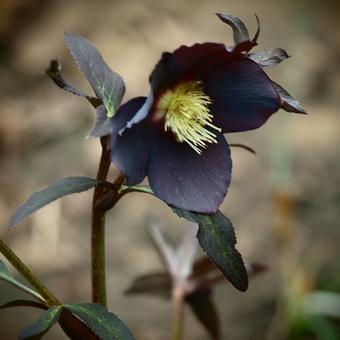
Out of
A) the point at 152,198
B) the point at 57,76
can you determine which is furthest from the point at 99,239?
the point at 152,198

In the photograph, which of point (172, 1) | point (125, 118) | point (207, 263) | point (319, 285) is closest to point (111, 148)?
point (125, 118)

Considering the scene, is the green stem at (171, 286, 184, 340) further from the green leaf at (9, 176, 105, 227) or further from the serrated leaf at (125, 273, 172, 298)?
the green leaf at (9, 176, 105, 227)

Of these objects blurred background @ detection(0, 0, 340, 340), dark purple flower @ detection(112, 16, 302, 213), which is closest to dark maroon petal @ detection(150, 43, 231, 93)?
dark purple flower @ detection(112, 16, 302, 213)

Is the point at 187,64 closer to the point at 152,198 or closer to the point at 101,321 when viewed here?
the point at 101,321

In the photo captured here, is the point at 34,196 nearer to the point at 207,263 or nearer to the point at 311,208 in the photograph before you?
the point at 207,263

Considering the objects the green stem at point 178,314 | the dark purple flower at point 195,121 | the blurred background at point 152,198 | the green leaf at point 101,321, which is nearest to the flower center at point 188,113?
the dark purple flower at point 195,121
